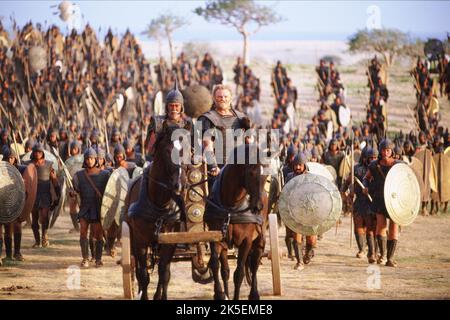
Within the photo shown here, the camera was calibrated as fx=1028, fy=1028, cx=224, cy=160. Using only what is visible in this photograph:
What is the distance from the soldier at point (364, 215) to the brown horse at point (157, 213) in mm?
4992

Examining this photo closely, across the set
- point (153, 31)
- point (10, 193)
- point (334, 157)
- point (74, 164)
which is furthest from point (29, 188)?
point (153, 31)

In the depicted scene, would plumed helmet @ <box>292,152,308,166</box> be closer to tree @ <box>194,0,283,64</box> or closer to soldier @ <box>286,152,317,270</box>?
soldier @ <box>286,152,317,270</box>

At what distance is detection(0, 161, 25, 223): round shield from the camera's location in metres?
14.1

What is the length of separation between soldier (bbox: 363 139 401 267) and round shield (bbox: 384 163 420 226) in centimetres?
13

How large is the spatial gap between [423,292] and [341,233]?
6.90 meters

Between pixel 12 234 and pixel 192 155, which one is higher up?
pixel 192 155

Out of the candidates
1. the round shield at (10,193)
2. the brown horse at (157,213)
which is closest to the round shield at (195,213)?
the brown horse at (157,213)

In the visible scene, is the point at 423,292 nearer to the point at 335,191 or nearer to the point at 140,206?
the point at 335,191

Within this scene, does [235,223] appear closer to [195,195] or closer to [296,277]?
[195,195]

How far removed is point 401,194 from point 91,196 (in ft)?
14.4

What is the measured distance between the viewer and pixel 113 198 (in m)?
14.0

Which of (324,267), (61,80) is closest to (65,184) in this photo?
(324,267)

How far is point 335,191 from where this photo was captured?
13.7m

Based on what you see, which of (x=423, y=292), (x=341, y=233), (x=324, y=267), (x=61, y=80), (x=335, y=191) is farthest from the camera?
(x=61, y=80)
